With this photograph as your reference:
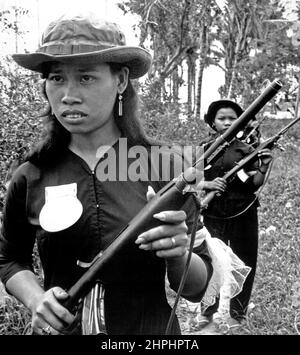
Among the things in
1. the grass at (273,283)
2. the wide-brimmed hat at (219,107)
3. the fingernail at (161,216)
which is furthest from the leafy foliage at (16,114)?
the fingernail at (161,216)

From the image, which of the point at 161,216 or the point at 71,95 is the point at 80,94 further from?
the point at 161,216

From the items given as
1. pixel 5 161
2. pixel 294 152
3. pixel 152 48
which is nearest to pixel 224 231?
pixel 5 161

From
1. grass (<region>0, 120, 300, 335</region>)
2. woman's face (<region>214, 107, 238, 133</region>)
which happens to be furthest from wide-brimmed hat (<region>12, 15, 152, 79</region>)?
woman's face (<region>214, 107, 238, 133</region>)

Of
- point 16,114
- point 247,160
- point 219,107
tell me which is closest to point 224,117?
point 219,107

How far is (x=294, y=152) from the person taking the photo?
35.6ft

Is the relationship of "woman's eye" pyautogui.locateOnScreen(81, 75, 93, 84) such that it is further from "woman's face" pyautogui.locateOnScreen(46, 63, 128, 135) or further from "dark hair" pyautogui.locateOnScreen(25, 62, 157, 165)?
"dark hair" pyautogui.locateOnScreen(25, 62, 157, 165)

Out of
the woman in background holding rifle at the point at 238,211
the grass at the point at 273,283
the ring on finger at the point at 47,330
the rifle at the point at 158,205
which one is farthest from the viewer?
the woman in background holding rifle at the point at 238,211

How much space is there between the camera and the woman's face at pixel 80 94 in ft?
4.51

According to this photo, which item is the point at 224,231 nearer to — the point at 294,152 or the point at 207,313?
the point at 207,313

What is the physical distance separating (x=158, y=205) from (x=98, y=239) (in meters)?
0.24

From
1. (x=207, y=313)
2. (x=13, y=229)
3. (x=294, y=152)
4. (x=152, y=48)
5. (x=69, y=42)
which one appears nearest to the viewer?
(x=69, y=42)

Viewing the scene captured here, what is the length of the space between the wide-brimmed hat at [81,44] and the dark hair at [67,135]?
126 mm

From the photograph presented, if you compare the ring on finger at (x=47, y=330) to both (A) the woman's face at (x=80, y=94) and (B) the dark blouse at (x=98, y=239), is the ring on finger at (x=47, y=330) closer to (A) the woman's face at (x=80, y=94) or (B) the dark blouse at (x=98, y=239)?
(B) the dark blouse at (x=98, y=239)
